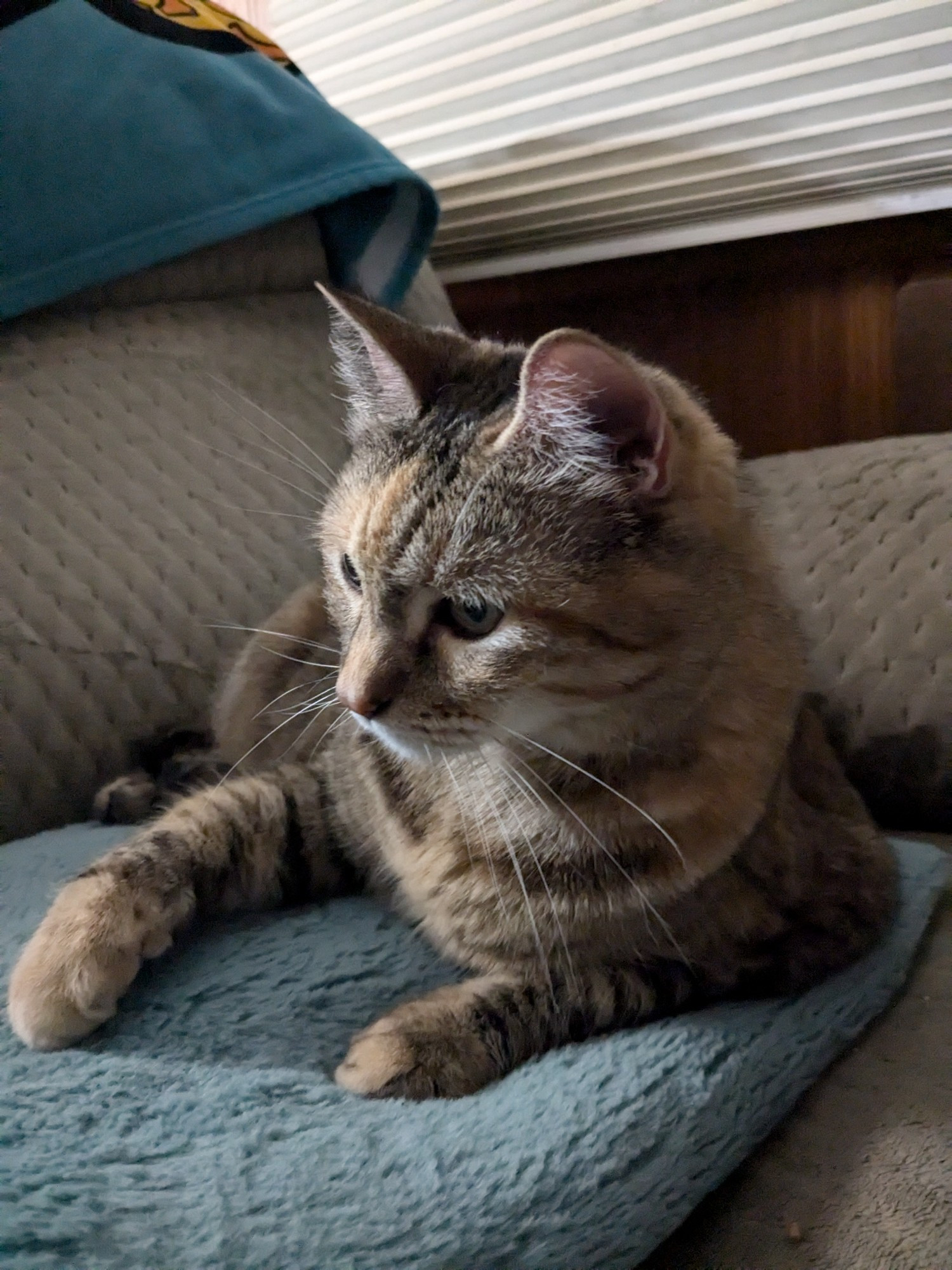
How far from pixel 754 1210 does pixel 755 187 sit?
1.45 m

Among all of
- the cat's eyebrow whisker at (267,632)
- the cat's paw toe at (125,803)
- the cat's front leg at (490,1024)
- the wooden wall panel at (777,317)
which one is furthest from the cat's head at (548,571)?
the wooden wall panel at (777,317)

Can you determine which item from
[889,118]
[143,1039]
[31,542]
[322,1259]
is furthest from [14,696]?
[889,118]

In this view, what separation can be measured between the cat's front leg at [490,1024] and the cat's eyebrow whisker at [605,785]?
0.11 metres

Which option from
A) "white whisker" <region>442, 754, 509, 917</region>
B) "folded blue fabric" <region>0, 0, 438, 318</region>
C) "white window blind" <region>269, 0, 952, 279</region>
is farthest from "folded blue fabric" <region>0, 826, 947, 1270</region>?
"white window blind" <region>269, 0, 952, 279</region>

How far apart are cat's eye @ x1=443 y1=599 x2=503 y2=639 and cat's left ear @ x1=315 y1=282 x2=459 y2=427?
0.63 ft

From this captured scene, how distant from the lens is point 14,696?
1.03m

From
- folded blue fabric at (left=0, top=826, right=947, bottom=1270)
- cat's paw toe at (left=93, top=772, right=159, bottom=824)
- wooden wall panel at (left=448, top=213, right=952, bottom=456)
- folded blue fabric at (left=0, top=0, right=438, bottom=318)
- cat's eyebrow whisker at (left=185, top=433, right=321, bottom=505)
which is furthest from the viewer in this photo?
wooden wall panel at (left=448, top=213, right=952, bottom=456)

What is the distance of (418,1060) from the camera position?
0.67 metres

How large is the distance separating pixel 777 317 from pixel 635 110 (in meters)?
0.42

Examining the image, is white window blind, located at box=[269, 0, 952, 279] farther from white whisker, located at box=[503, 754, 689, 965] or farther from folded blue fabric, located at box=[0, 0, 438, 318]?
white whisker, located at box=[503, 754, 689, 965]

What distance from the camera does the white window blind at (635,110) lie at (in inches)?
54.9

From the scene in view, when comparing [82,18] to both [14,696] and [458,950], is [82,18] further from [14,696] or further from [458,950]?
[458,950]

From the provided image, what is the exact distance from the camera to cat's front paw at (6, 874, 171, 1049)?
67 cm

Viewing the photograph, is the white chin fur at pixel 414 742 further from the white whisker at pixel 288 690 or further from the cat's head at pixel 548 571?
the white whisker at pixel 288 690
